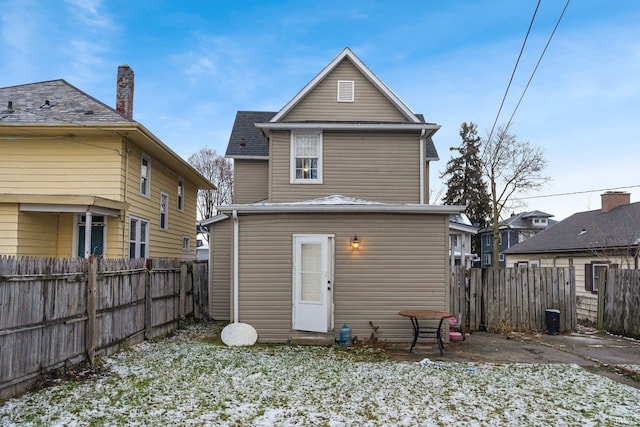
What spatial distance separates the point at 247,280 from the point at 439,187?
32322 mm

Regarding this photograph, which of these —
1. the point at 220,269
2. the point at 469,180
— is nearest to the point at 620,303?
the point at 220,269

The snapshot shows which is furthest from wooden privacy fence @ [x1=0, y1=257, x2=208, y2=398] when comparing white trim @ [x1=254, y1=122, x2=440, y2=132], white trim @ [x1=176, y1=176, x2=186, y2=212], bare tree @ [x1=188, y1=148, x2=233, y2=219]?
bare tree @ [x1=188, y1=148, x2=233, y2=219]

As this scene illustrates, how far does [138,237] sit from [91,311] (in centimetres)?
587

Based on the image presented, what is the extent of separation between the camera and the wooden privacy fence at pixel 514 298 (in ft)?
38.8

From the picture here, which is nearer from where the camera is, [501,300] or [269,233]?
[269,233]

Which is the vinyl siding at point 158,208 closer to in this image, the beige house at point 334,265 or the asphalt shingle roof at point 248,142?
the asphalt shingle roof at point 248,142

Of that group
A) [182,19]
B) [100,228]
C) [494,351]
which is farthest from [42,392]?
[182,19]

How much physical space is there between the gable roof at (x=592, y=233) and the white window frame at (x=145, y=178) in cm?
1633

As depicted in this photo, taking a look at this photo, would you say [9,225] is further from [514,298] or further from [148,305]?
[514,298]

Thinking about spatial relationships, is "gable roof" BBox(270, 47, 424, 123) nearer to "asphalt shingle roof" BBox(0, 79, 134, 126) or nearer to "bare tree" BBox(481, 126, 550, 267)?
"asphalt shingle roof" BBox(0, 79, 134, 126)

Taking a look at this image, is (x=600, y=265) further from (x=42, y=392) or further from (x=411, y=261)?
(x=42, y=392)

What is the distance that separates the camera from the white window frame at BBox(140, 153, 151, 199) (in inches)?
508

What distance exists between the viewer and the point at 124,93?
14.0 meters

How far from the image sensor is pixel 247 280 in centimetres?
965
